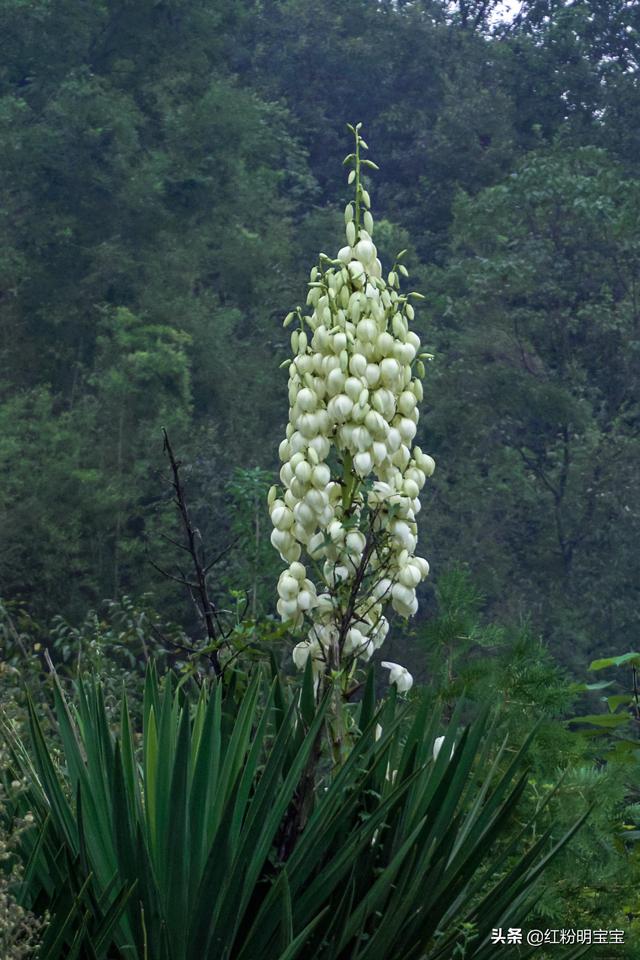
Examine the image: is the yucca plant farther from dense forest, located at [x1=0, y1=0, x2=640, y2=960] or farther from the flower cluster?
dense forest, located at [x1=0, y1=0, x2=640, y2=960]

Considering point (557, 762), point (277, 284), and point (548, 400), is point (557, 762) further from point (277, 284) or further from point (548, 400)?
point (277, 284)

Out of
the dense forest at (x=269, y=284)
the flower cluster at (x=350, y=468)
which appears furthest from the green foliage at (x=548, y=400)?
the flower cluster at (x=350, y=468)

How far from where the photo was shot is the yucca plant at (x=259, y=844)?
6.43 ft

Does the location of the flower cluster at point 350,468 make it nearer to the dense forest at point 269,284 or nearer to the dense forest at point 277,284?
the dense forest at point 277,284

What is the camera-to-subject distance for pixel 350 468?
2.33 meters

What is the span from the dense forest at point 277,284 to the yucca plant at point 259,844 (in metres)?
7.24

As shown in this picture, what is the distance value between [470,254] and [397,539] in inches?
564

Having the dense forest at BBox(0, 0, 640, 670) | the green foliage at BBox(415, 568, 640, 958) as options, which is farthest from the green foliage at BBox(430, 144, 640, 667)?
the green foliage at BBox(415, 568, 640, 958)

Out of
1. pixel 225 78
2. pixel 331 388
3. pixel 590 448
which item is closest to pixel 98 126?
pixel 225 78

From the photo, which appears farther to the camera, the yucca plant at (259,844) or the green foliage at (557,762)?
the green foliage at (557,762)

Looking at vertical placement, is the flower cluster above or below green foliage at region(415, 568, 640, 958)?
above

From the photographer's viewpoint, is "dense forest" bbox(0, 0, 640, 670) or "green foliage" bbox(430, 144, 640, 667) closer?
"dense forest" bbox(0, 0, 640, 670)

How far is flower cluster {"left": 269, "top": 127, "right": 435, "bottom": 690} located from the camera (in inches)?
89.3

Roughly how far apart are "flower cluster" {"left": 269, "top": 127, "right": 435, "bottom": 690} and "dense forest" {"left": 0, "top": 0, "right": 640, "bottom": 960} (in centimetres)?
713
